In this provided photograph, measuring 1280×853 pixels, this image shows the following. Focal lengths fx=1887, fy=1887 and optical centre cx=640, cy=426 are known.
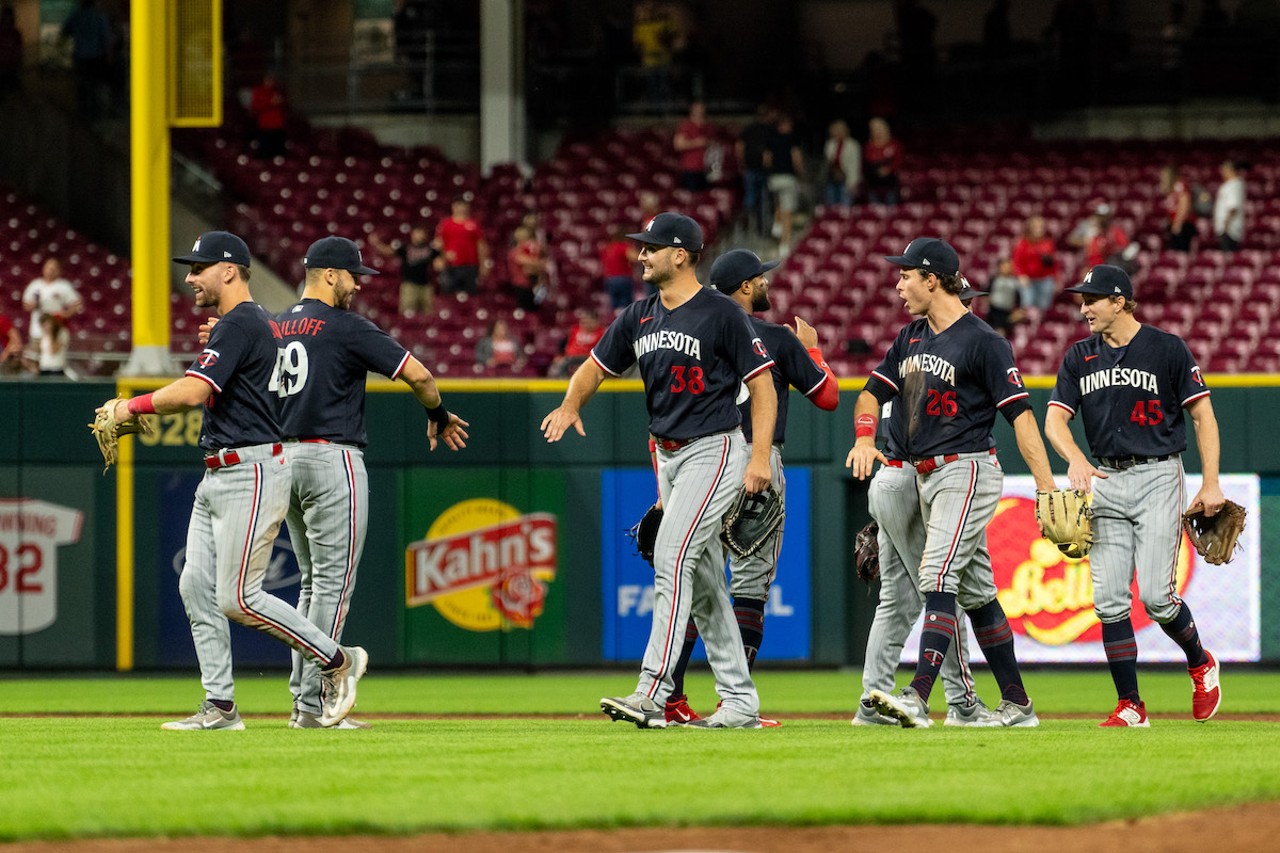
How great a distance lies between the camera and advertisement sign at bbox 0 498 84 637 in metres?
14.4

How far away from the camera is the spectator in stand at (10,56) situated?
20.2 metres

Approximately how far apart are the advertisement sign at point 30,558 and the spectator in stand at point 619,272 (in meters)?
5.32

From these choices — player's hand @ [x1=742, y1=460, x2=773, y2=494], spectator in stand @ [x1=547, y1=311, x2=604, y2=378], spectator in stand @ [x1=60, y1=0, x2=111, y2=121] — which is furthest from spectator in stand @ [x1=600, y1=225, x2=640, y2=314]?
player's hand @ [x1=742, y1=460, x2=773, y2=494]

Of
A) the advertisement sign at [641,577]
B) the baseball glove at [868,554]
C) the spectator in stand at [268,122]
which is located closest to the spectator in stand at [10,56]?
the spectator in stand at [268,122]

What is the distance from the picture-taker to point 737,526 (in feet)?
26.0

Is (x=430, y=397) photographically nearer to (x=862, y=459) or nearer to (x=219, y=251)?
(x=219, y=251)

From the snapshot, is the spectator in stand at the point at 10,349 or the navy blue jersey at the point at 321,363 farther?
the spectator in stand at the point at 10,349

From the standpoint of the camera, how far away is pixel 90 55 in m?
20.3

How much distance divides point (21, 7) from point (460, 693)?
13486 millimetres

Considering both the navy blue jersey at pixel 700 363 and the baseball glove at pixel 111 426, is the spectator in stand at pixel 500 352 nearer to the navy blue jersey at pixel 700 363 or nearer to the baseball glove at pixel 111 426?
the navy blue jersey at pixel 700 363

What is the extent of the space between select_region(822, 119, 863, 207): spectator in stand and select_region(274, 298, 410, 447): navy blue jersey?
12238 mm

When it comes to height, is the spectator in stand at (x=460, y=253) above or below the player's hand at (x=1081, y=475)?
above

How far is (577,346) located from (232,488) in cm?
843

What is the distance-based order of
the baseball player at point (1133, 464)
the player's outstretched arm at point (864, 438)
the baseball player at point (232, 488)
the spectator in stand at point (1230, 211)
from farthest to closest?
the spectator in stand at point (1230, 211)
the baseball player at point (1133, 464)
the player's outstretched arm at point (864, 438)
the baseball player at point (232, 488)
